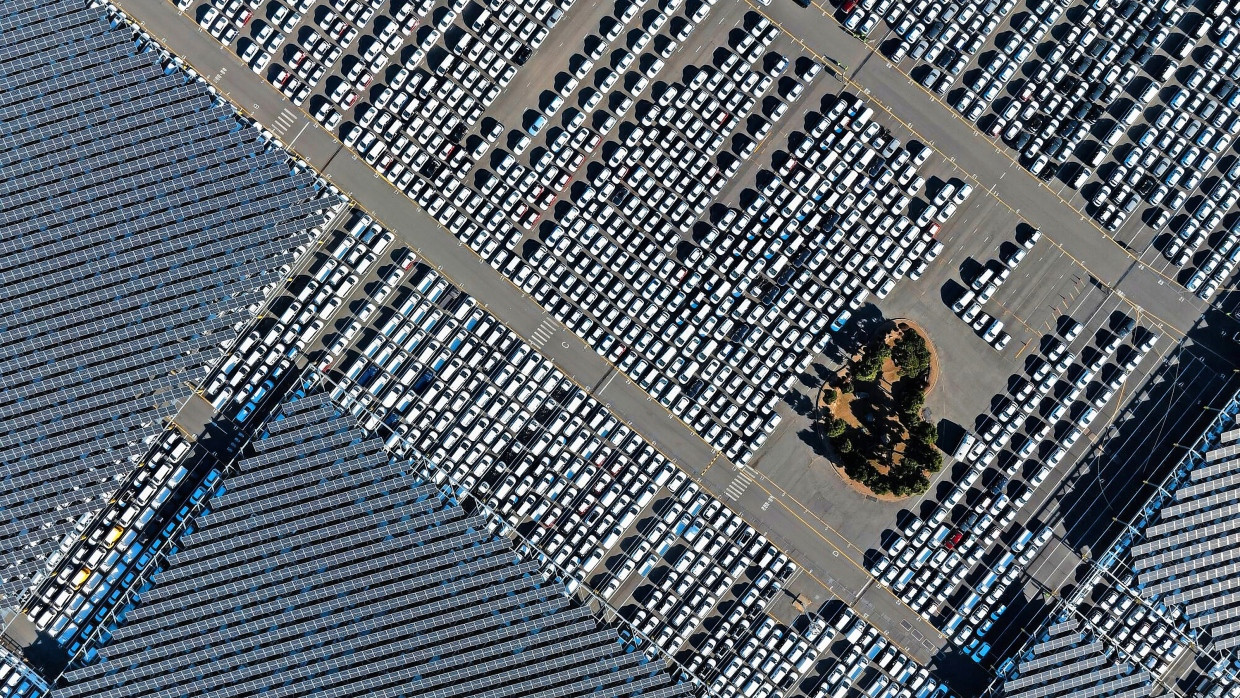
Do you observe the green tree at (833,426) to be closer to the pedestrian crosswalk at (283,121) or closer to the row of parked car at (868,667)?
the row of parked car at (868,667)

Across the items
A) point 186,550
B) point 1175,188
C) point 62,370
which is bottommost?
point 186,550

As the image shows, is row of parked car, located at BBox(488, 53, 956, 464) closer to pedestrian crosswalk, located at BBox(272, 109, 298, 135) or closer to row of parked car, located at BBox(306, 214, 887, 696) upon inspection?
row of parked car, located at BBox(306, 214, 887, 696)

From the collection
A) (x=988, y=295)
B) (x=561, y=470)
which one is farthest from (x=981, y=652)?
(x=561, y=470)

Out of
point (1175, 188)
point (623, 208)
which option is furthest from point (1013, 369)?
point (623, 208)

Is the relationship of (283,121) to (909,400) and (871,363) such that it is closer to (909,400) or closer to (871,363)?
(871,363)

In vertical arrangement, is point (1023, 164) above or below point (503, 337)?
above

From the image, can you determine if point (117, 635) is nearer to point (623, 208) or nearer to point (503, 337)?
point (503, 337)

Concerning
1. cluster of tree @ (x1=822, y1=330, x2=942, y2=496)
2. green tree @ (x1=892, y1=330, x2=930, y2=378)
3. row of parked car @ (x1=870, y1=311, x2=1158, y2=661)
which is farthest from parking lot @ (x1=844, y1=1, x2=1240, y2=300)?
cluster of tree @ (x1=822, y1=330, x2=942, y2=496)
